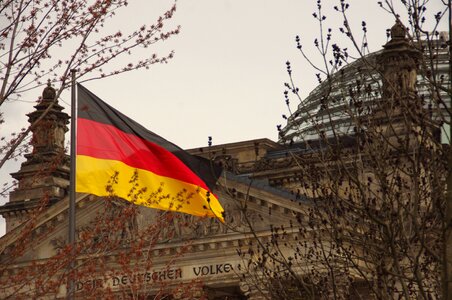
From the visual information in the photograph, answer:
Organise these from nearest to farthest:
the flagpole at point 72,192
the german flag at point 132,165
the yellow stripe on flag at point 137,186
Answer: the flagpole at point 72,192
the yellow stripe on flag at point 137,186
the german flag at point 132,165

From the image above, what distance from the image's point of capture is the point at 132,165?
42844 mm

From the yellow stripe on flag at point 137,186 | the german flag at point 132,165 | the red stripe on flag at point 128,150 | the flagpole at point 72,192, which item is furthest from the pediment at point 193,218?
the flagpole at point 72,192

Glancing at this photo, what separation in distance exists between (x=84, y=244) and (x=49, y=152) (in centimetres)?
4939

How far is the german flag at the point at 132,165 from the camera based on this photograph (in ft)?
135

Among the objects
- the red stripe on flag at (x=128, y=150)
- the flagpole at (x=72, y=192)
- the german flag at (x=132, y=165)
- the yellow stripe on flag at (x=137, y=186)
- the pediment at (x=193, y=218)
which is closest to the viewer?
the flagpole at (x=72, y=192)

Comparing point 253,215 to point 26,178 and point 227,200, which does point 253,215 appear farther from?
point 26,178

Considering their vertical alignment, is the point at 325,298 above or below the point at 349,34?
below

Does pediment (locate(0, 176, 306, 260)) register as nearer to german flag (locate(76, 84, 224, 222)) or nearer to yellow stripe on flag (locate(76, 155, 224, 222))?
german flag (locate(76, 84, 224, 222))

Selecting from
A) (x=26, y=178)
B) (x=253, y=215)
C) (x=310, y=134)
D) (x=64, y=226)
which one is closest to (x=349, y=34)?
(x=253, y=215)

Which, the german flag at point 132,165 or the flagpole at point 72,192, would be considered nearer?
the flagpole at point 72,192

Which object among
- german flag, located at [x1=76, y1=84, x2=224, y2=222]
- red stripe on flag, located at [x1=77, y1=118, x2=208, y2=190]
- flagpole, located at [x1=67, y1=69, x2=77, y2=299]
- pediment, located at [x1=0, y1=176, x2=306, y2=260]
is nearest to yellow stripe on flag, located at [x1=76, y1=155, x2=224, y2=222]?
german flag, located at [x1=76, y1=84, x2=224, y2=222]

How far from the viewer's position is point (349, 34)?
1154 inches

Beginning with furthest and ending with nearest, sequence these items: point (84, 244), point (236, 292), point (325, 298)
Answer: point (236, 292)
point (84, 244)
point (325, 298)

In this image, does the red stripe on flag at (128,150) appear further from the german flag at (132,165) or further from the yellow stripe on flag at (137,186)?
the yellow stripe on flag at (137,186)
